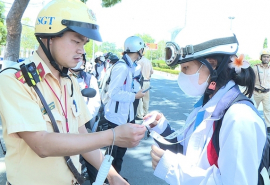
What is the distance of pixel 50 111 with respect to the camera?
147 centimetres

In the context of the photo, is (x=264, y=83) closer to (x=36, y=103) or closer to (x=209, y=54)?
(x=209, y=54)

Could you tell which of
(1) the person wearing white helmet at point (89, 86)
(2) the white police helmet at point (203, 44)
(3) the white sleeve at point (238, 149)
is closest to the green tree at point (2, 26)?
(1) the person wearing white helmet at point (89, 86)

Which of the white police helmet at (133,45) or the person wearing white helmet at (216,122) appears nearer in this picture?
the person wearing white helmet at (216,122)

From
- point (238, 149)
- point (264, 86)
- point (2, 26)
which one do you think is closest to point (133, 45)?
point (238, 149)

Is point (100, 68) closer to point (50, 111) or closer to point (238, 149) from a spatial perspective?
point (50, 111)

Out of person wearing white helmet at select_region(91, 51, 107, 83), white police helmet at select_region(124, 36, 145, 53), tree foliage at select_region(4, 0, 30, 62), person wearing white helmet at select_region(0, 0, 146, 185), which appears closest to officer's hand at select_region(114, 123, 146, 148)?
person wearing white helmet at select_region(0, 0, 146, 185)

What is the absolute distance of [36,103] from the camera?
1.39m

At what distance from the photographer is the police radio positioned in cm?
138

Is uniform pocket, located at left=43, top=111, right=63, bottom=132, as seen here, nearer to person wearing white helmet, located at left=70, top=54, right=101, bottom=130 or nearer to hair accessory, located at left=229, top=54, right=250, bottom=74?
hair accessory, located at left=229, top=54, right=250, bottom=74

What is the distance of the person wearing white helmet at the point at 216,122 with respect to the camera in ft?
4.11

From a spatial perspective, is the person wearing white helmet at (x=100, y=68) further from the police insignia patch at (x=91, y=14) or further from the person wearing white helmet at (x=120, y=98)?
the police insignia patch at (x=91, y=14)

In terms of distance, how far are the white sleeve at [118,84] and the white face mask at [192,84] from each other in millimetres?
1917

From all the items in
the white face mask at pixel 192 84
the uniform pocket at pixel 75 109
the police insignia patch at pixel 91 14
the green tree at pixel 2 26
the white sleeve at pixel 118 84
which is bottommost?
the white sleeve at pixel 118 84

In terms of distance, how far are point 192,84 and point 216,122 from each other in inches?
15.8
